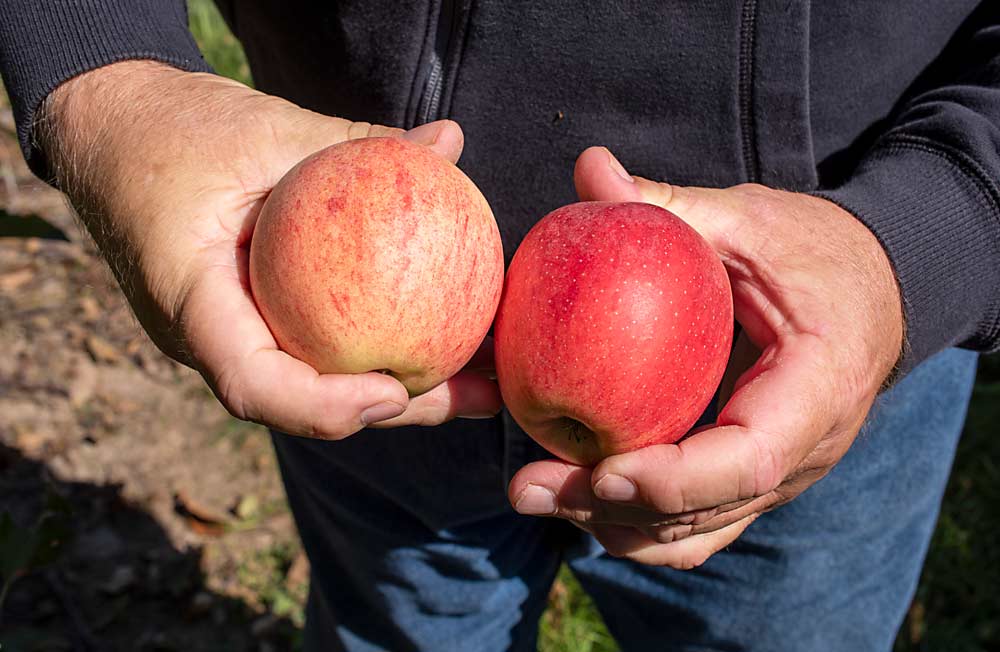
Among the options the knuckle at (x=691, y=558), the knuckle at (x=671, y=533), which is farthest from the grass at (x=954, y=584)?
the knuckle at (x=671, y=533)

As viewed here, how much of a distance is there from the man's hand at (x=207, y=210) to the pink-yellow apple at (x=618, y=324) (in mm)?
191

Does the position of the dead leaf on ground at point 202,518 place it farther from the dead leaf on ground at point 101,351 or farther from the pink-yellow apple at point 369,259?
the pink-yellow apple at point 369,259

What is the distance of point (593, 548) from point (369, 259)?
36.9 inches

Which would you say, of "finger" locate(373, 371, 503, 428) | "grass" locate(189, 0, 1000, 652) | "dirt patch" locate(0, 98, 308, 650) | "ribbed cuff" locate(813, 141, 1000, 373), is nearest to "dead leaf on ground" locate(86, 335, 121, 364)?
"dirt patch" locate(0, 98, 308, 650)

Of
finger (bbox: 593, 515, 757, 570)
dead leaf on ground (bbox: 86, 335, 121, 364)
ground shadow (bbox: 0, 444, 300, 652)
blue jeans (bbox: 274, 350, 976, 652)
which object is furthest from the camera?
dead leaf on ground (bbox: 86, 335, 121, 364)

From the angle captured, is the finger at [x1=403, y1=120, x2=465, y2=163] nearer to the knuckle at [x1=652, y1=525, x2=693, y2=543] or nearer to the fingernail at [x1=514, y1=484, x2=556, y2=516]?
the fingernail at [x1=514, y1=484, x2=556, y2=516]

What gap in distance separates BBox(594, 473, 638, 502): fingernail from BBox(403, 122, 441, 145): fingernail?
0.54 metres

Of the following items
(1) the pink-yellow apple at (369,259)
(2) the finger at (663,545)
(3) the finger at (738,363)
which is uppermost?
(1) the pink-yellow apple at (369,259)

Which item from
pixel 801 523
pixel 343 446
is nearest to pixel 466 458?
pixel 343 446

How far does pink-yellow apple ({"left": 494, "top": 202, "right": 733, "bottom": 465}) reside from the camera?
3.93 ft

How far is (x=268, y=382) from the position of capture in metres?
1.10

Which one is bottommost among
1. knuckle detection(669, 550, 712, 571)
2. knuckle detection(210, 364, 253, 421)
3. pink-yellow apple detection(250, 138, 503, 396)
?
knuckle detection(669, 550, 712, 571)

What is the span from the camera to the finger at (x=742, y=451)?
1139 millimetres

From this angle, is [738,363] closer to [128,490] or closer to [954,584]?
[954,584]
